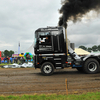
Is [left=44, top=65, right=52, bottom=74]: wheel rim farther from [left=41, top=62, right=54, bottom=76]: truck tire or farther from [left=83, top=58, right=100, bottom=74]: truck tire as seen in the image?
[left=83, top=58, right=100, bottom=74]: truck tire

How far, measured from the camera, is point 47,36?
7863 mm

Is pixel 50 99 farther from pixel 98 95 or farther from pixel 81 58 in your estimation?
pixel 81 58

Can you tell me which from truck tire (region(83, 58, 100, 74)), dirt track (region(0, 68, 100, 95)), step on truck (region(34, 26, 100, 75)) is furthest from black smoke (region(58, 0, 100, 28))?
dirt track (region(0, 68, 100, 95))

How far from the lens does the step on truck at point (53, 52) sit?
7848 mm

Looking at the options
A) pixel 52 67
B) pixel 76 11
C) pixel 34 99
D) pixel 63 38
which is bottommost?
pixel 34 99

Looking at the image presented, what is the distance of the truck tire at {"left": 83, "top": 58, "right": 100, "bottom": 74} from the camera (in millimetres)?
8250

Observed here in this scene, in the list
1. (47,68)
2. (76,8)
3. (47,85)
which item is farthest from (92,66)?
(76,8)

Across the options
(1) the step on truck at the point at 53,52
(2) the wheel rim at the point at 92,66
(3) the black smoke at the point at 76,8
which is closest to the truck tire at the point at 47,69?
(1) the step on truck at the point at 53,52

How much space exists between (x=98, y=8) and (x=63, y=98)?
8.78 metres

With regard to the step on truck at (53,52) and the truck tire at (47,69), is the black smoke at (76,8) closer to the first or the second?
the step on truck at (53,52)

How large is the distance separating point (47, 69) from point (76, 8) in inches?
221

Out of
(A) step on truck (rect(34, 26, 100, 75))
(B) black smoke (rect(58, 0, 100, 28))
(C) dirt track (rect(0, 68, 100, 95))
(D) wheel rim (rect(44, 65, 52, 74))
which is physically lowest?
(C) dirt track (rect(0, 68, 100, 95))

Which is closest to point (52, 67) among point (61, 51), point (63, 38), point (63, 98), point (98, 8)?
point (61, 51)

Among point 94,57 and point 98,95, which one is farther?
point 94,57
